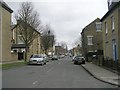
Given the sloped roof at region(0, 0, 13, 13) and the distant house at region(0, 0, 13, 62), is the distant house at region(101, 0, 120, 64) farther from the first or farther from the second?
the sloped roof at region(0, 0, 13, 13)

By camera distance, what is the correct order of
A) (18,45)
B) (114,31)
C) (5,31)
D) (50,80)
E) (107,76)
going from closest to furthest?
(50,80), (107,76), (114,31), (5,31), (18,45)

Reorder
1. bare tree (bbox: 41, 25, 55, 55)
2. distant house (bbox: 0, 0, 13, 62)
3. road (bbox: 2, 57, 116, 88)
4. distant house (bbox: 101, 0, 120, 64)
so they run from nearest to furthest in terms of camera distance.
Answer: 1. road (bbox: 2, 57, 116, 88)
2. distant house (bbox: 101, 0, 120, 64)
3. distant house (bbox: 0, 0, 13, 62)
4. bare tree (bbox: 41, 25, 55, 55)

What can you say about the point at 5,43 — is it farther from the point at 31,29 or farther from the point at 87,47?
the point at 87,47

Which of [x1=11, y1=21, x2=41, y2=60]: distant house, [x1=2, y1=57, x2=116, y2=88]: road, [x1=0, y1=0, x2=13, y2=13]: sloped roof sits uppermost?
[x1=0, y1=0, x2=13, y2=13]: sloped roof

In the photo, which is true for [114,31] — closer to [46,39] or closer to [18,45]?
[18,45]

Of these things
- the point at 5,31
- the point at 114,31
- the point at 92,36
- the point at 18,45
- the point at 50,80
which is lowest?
the point at 50,80

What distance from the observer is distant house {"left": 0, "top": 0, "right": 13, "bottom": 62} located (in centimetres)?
4559

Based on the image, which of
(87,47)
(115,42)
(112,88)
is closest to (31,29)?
(87,47)

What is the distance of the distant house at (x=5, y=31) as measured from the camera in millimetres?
45594

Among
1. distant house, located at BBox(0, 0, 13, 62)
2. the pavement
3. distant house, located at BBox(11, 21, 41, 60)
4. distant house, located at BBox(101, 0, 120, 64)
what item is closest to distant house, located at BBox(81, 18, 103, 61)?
distant house, located at BBox(11, 21, 41, 60)

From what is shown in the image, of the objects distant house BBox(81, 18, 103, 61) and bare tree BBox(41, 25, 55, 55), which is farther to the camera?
bare tree BBox(41, 25, 55, 55)

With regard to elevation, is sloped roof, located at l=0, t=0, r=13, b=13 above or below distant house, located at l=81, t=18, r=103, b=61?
above

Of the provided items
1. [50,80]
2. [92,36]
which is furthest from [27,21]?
[50,80]

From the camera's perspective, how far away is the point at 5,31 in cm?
4828
